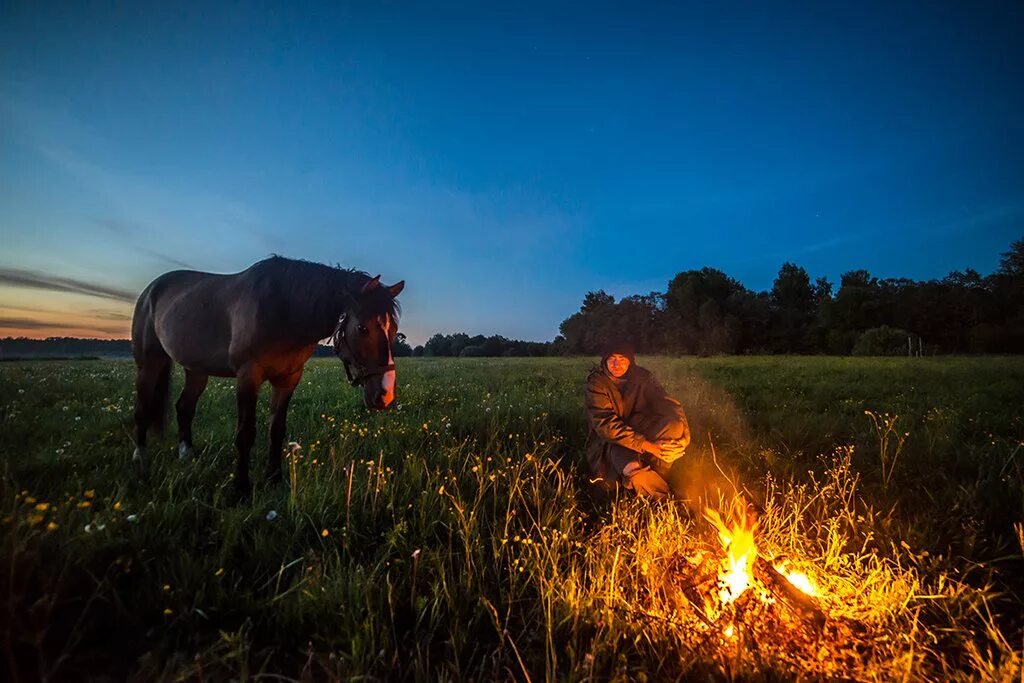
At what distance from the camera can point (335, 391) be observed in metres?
11.0

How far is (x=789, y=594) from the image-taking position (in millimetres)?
2521

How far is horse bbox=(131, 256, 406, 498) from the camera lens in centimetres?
427

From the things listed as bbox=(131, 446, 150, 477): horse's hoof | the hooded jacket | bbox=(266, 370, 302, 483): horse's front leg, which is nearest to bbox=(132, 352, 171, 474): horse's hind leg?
bbox=(131, 446, 150, 477): horse's hoof

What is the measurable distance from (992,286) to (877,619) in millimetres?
81549

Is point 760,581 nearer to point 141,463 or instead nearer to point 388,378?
point 388,378

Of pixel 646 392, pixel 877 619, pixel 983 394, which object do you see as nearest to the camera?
pixel 877 619

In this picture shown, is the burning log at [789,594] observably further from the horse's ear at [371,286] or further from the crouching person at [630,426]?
the horse's ear at [371,286]

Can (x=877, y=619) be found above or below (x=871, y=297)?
below

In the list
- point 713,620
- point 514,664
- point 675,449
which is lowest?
point 514,664

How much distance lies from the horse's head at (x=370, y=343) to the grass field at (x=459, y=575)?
0.85 meters

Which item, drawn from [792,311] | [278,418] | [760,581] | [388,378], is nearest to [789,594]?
[760,581]

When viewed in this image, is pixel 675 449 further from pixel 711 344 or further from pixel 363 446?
pixel 711 344

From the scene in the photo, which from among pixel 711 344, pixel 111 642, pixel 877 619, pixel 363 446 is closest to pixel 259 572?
pixel 111 642

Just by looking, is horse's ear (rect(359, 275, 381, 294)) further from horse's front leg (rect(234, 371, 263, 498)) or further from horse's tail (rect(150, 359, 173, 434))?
horse's tail (rect(150, 359, 173, 434))
